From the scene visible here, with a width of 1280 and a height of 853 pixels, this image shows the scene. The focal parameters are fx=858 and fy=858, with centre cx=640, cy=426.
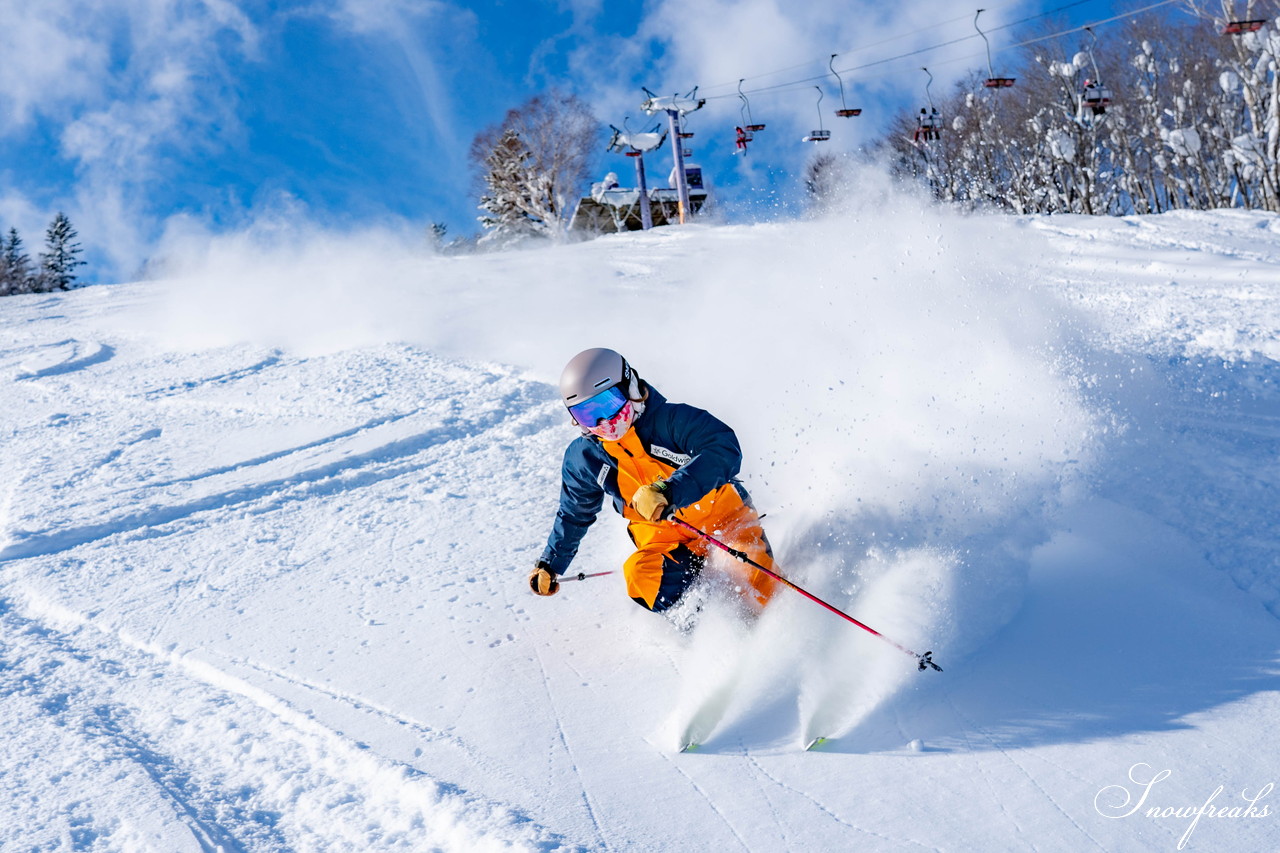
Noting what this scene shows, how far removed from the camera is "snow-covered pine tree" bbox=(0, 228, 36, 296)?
44.0 m

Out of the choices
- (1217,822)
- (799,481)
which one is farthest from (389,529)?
(1217,822)

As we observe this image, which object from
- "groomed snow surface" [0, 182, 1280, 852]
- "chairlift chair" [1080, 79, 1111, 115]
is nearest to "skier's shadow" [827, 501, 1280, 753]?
"groomed snow surface" [0, 182, 1280, 852]

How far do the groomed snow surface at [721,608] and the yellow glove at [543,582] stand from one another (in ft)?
0.72

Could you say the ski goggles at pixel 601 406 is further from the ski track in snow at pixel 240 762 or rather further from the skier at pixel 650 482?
the ski track in snow at pixel 240 762

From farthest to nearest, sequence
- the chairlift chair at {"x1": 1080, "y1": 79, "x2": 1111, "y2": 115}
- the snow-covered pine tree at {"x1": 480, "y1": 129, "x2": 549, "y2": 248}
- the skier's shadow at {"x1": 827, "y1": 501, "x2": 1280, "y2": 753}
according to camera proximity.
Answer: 1. the snow-covered pine tree at {"x1": 480, "y1": 129, "x2": 549, "y2": 248}
2. the chairlift chair at {"x1": 1080, "y1": 79, "x2": 1111, "y2": 115}
3. the skier's shadow at {"x1": 827, "y1": 501, "x2": 1280, "y2": 753}

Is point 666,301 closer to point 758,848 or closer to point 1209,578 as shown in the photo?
point 1209,578

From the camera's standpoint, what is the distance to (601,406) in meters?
3.19

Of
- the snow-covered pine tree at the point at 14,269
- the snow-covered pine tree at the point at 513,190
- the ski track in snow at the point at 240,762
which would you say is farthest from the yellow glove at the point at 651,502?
the snow-covered pine tree at the point at 14,269

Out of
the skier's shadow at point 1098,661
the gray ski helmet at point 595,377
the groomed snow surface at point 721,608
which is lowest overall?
the skier's shadow at point 1098,661

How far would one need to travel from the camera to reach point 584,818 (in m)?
2.33

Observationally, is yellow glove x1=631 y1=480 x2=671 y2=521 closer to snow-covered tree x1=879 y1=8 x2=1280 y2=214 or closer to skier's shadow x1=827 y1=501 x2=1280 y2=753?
skier's shadow x1=827 y1=501 x2=1280 y2=753

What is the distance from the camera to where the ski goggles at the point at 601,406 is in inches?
125

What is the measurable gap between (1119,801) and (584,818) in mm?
1443

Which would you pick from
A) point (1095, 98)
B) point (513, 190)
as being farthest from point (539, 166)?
point (1095, 98)
